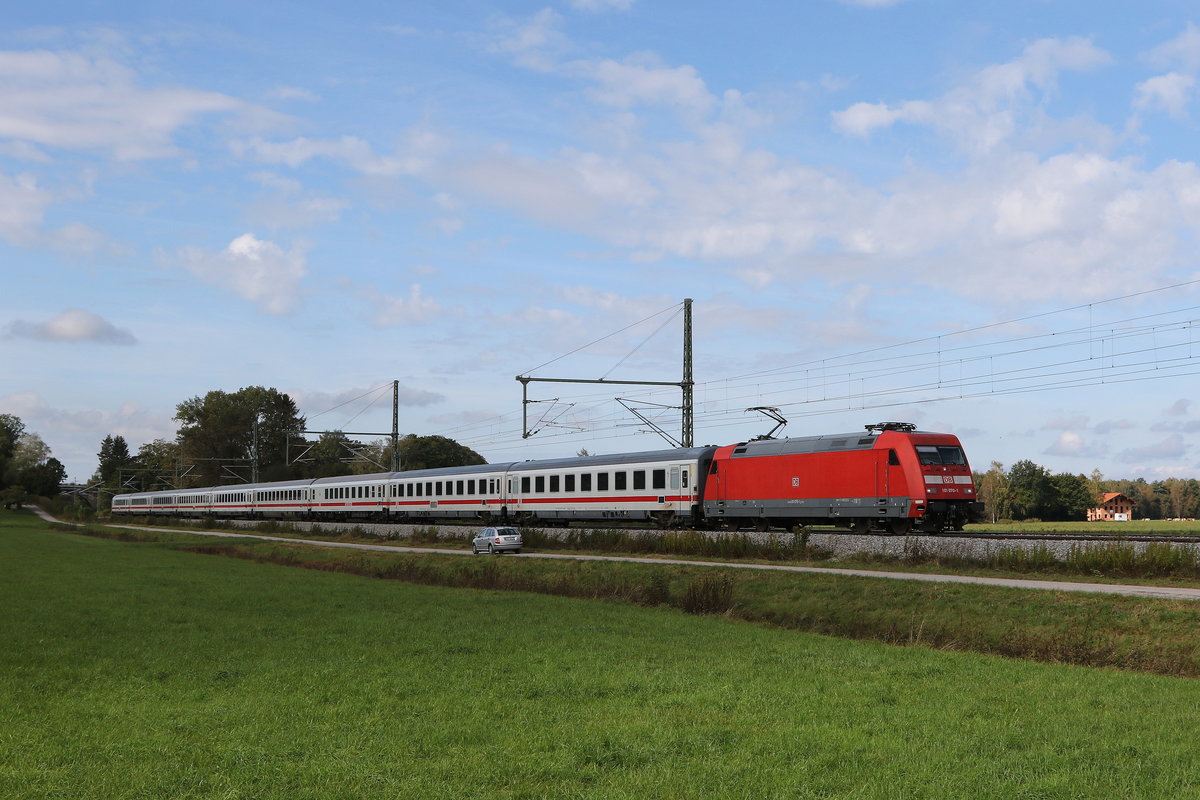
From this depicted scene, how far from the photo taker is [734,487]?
3944cm

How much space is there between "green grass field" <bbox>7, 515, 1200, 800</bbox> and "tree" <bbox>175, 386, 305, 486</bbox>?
13235 cm

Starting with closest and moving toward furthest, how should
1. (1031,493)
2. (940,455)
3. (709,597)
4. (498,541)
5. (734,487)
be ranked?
(709,597) → (940,455) → (734,487) → (498,541) → (1031,493)

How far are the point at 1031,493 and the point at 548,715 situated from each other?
387 ft

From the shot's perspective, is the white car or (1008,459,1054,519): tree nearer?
the white car

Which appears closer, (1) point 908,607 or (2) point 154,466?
(1) point 908,607

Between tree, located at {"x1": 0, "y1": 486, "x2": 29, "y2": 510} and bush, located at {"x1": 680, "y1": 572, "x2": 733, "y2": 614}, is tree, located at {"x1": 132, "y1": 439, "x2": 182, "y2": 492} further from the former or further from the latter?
bush, located at {"x1": 680, "y1": 572, "x2": 733, "y2": 614}

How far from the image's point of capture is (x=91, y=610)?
68.7 feet

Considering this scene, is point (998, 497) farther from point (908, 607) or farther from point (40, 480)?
point (40, 480)

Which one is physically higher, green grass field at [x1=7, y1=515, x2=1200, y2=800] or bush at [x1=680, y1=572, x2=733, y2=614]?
green grass field at [x1=7, y1=515, x2=1200, y2=800]

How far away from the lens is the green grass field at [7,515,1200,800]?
28.5ft

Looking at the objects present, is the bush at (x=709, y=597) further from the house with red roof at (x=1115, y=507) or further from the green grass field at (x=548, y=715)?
the house with red roof at (x=1115, y=507)

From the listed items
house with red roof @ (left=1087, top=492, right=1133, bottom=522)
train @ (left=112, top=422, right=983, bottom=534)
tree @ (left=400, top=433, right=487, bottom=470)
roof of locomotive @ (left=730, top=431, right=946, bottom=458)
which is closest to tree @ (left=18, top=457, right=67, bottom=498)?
tree @ (left=400, top=433, right=487, bottom=470)

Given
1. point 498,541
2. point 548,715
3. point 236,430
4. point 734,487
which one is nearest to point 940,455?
point 734,487

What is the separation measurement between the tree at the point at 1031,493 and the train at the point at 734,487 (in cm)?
8198
